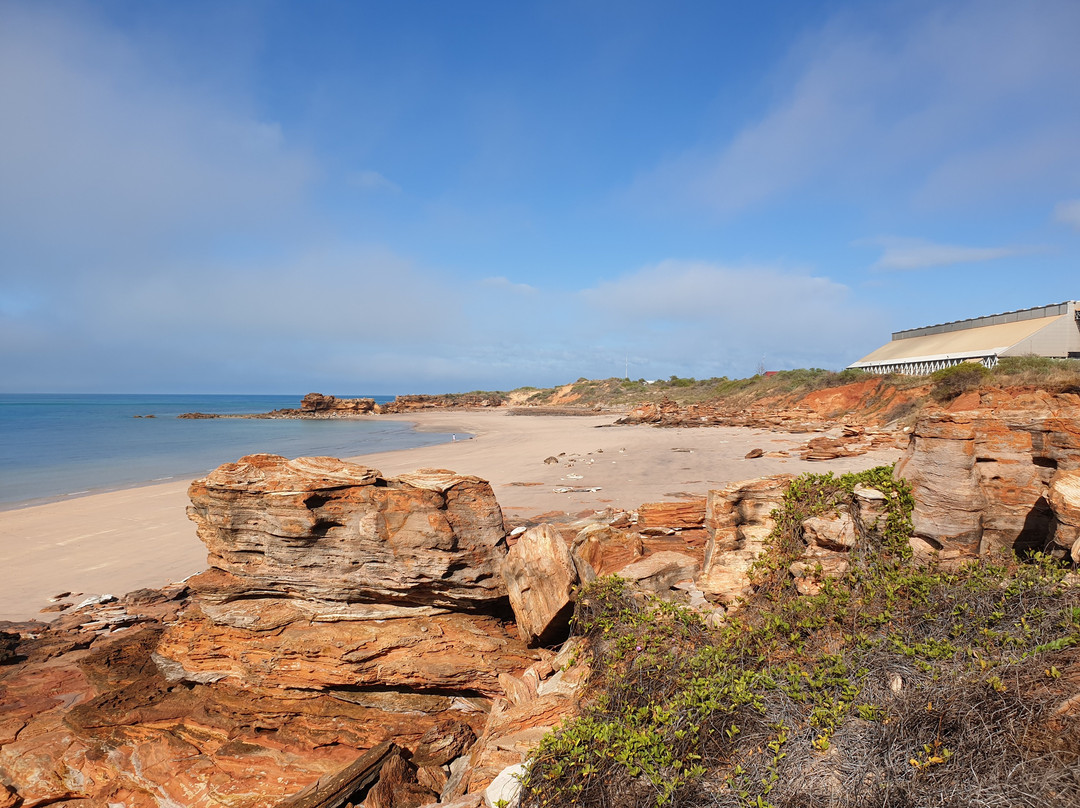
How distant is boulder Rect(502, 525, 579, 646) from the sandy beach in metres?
6.56

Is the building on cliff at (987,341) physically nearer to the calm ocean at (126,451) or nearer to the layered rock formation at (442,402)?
the calm ocean at (126,451)

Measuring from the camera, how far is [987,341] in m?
40.3

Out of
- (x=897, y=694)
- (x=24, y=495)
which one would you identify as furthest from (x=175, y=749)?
(x=24, y=495)

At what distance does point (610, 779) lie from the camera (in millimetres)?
3445

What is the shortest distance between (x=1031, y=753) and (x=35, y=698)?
9628mm

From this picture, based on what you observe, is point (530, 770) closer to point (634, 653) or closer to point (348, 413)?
point (634, 653)

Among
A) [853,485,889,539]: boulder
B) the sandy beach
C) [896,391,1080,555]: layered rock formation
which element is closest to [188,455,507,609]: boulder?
[853,485,889,539]: boulder

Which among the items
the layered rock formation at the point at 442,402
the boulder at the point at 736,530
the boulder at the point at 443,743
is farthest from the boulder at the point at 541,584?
the layered rock formation at the point at 442,402

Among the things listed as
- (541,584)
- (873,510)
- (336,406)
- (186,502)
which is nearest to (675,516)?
(541,584)

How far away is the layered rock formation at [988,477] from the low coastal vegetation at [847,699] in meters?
0.44

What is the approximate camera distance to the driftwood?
465cm

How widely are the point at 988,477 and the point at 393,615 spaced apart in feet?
22.7

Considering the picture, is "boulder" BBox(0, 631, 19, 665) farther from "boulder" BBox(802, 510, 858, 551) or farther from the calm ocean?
the calm ocean

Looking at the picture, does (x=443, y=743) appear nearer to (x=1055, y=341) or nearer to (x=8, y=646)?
(x=8, y=646)
